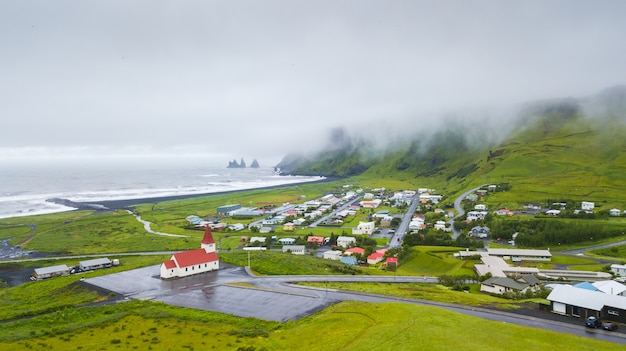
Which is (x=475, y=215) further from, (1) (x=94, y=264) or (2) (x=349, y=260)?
(1) (x=94, y=264)

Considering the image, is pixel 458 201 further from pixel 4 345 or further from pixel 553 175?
pixel 4 345

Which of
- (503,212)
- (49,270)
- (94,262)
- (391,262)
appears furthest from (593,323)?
(503,212)

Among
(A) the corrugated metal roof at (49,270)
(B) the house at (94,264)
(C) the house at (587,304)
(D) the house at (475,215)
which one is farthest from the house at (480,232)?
(A) the corrugated metal roof at (49,270)

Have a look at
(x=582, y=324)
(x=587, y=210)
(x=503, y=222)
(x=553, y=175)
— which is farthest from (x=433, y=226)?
(x=553, y=175)

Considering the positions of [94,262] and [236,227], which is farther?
[236,227]

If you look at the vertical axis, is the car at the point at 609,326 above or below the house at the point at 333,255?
above

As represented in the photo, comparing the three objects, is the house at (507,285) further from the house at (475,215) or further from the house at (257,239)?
the house at (475,215)
